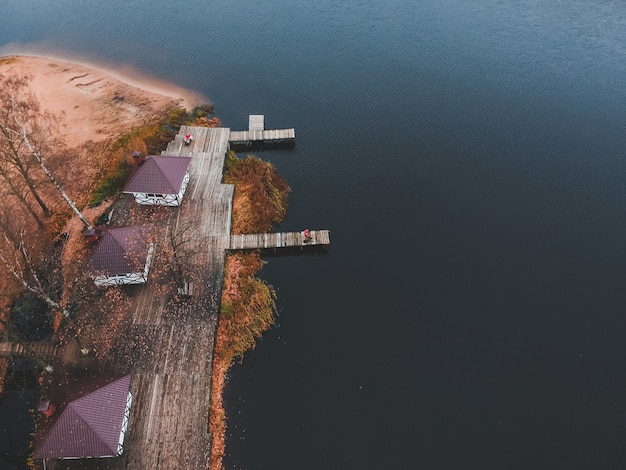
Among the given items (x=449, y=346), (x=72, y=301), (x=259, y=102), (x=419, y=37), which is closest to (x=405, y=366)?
(x=449, y=346)

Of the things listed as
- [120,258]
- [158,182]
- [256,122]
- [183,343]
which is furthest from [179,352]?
[256,122]

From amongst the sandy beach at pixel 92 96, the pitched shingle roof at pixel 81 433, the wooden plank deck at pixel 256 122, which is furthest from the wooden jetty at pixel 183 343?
the sandy beach at pixel 92 96

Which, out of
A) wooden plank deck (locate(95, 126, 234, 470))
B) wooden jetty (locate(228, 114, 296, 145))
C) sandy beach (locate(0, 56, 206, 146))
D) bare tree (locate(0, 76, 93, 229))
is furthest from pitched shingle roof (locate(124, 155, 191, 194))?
sandy beach (locate(0, 56, 206, 146))

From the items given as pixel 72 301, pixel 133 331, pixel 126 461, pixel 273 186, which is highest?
pixel 273 186

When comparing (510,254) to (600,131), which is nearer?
(510,254)

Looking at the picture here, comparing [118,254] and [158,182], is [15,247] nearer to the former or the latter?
[118,254]

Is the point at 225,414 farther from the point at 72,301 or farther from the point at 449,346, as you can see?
the point at 449,346

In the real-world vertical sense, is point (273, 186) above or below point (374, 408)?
above
